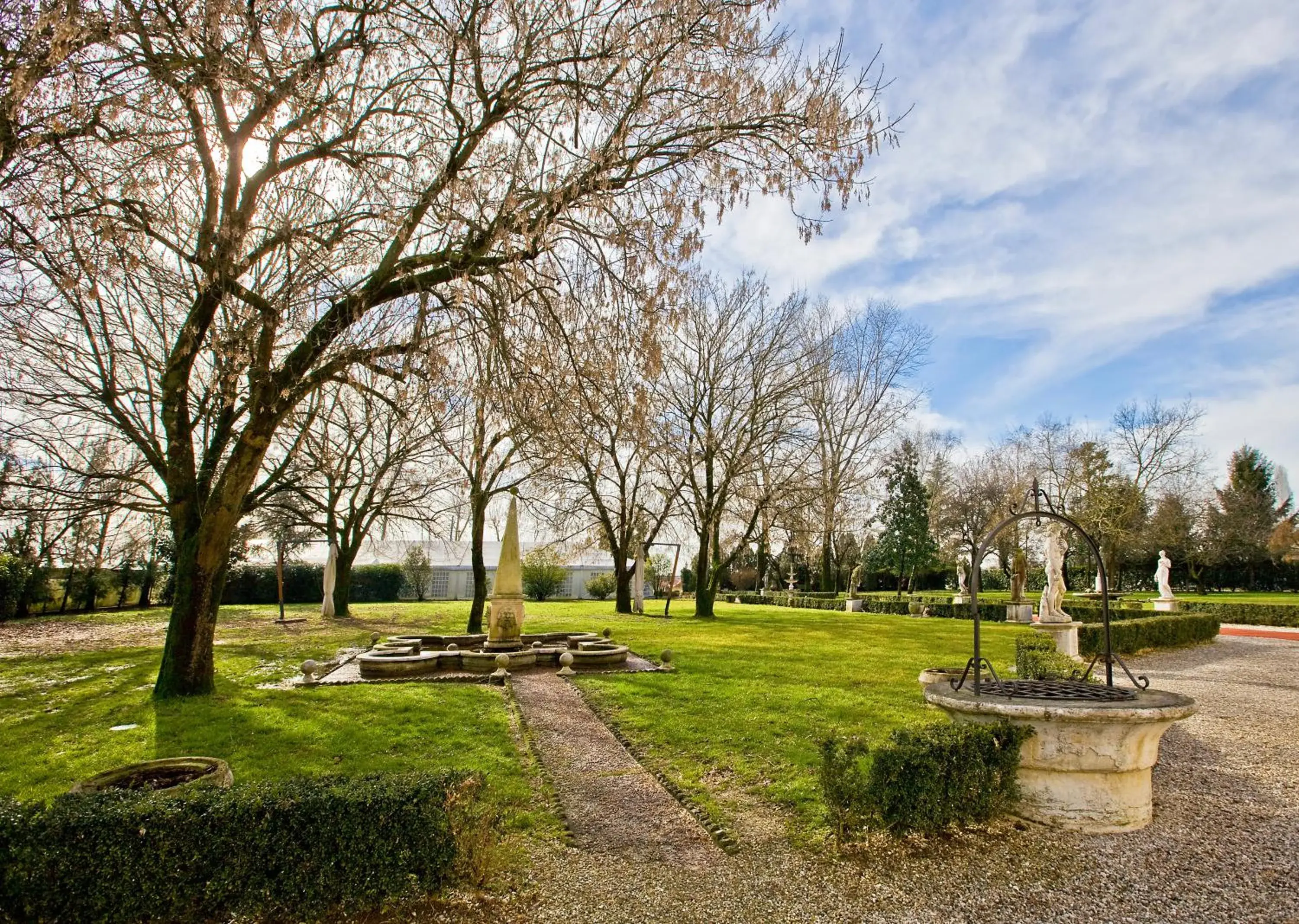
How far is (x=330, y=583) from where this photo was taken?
906 inches

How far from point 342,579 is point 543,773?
19.5 metres

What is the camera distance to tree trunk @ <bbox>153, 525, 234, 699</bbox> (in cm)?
903

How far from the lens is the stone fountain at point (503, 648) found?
1184 centimetres

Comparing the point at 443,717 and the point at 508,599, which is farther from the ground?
the point at 508,599

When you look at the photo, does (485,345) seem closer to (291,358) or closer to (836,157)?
(291,358)

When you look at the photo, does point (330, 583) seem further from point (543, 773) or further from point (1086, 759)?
point (1086, 759)

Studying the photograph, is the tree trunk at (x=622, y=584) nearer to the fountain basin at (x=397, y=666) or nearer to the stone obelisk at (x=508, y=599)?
the stone obelisk at (x=508, y=599)

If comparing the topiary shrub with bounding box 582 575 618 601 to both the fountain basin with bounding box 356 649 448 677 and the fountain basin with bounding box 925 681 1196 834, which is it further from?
the fountain basin with bounding box 925 681 1196 834

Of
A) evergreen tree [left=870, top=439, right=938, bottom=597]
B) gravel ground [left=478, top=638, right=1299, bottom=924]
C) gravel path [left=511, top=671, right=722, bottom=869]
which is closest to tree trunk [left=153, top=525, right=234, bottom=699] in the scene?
gravel path [left=511, top=671, right=722, bottom=869]

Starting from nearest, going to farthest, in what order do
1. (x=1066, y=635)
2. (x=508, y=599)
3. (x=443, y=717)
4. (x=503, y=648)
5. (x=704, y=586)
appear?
(x=443, y=717) < (x=503, y=648) < (x=508, y=599) < (x=1066, y=635) < (x=704, y=586)

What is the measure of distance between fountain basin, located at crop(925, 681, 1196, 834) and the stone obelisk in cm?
980

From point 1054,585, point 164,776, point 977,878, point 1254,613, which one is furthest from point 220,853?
point 1254,613

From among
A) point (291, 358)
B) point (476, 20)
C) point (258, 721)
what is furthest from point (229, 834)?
point (476, 20)

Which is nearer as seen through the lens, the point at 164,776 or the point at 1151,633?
the point at 164,776
